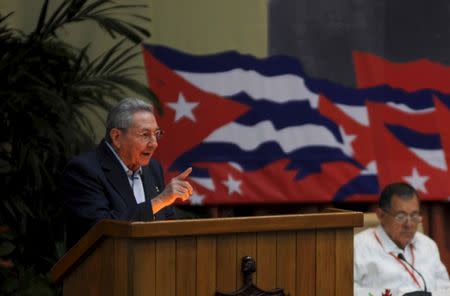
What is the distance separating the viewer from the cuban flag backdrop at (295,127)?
5.82 meters

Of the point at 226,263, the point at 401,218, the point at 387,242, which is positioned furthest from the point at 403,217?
the point at 226,263

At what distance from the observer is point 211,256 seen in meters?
2.92

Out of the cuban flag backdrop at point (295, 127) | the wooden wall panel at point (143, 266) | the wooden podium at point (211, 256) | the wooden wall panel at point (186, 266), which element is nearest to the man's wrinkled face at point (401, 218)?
Result: the cuban flag backdrop at point (295, 127)

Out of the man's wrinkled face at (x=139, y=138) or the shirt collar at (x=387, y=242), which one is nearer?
the man's wrinkled face at (x=139, y=138)

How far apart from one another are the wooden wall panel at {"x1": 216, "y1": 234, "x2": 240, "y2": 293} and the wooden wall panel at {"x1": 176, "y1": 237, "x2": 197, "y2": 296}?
0.08 metres

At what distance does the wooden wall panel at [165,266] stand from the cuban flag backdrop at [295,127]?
287 centimetres

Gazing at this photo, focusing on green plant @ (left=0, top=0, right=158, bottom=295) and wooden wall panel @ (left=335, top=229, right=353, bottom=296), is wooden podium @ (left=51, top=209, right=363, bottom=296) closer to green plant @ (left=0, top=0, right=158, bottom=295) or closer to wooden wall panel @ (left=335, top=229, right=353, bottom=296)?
wooden wall panel @ (left=335, top=229, right=353, bottom=296)

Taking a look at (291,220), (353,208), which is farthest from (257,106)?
(291,220)

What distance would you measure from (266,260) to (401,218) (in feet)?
6.68

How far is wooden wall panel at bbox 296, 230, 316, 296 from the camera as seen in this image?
10.1ft

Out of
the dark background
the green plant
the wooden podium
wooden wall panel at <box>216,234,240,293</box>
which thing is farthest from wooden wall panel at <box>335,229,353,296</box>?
the dark background

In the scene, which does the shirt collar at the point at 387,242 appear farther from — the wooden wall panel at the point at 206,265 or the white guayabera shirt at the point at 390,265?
the wooden wall panel at the point at 206,265

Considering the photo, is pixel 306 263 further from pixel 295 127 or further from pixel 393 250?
pixel 295 127

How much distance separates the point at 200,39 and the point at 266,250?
9.93 feet
